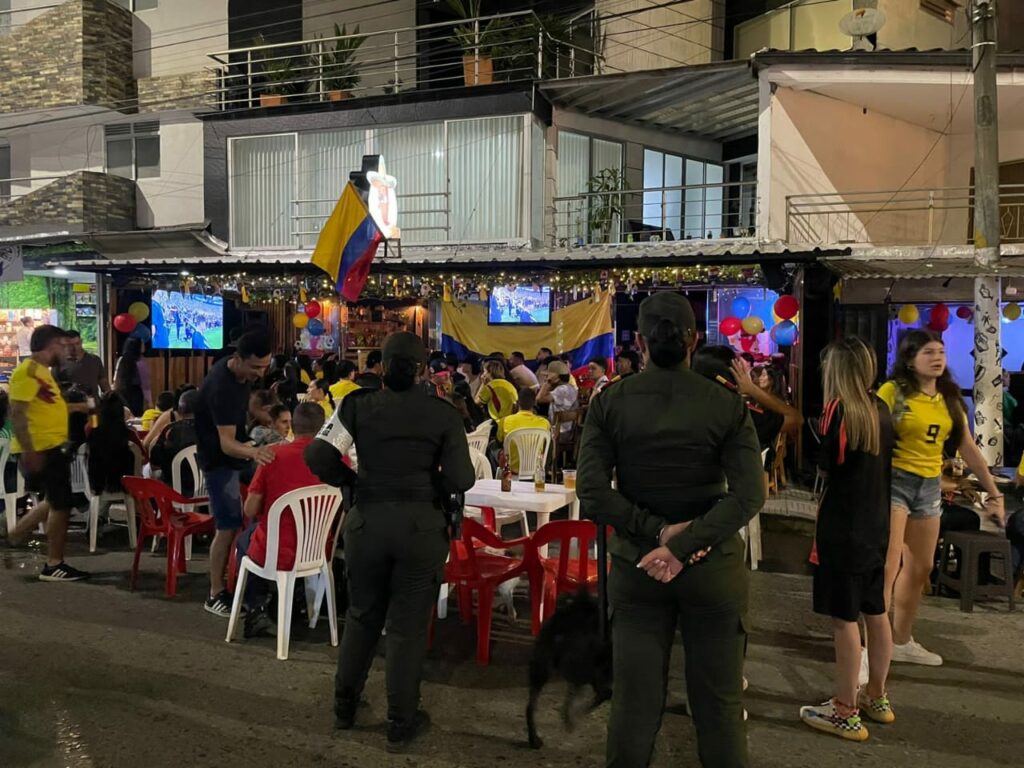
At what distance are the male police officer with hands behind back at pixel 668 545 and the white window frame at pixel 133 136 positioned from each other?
1724 cm

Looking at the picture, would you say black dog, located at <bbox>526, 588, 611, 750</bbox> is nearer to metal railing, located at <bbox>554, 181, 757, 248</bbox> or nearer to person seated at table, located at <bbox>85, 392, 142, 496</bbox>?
person seated at table, located at <bbox>85, 392, 142, 496</bbox>

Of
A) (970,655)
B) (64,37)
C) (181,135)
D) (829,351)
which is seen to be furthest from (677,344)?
(64,37)

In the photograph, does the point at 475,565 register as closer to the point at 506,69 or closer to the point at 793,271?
the point at 793,271

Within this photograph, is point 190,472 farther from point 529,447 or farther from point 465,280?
point 465,280

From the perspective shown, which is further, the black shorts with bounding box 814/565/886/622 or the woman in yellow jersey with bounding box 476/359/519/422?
the woman in yellow jersey with bounding box 476/359/519/422

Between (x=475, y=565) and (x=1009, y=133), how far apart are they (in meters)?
13.7

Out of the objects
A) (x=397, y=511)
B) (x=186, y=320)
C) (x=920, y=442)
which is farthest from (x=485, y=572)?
(x=186, y=320)

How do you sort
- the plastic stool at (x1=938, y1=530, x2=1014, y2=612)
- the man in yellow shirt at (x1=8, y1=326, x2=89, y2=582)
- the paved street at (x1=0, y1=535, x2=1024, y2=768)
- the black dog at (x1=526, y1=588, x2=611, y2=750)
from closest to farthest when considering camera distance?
the black dog at (x1=526, y1=588, x2=611, y2=750) < the paved street at (x1=0, y1=535, x2=1024, y2=768) < the plastic stool at (x1=938, y1=530, x2=1014, y2=612) < the man in yellow shirt at (x1=8, y1=326, x2=89, y2=582)

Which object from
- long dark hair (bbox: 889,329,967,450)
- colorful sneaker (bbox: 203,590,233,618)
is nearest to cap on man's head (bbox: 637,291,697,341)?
long dark hair (bbox: 889,329,967,450)

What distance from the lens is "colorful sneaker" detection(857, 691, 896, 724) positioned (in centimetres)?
407

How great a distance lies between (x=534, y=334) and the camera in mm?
13570

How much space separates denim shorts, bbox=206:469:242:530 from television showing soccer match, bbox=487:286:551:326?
9467mm

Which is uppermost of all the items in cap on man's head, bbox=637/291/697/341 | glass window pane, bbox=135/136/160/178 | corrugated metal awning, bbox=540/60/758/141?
corrugated metal awning, bbox=540/60/758/141

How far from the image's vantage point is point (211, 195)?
Result: 1652 centimetres
